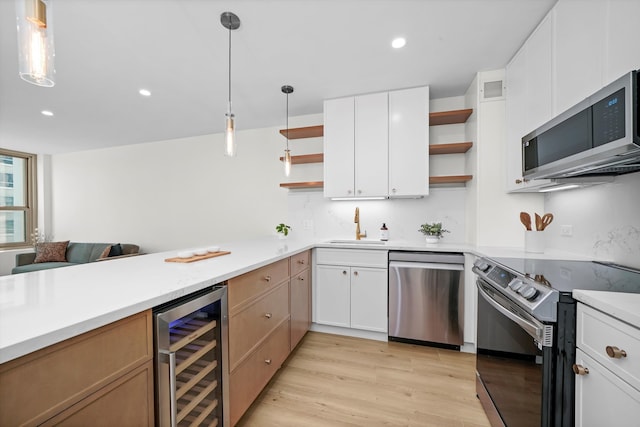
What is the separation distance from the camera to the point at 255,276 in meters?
1.59

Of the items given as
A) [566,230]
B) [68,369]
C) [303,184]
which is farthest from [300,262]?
[566,230]

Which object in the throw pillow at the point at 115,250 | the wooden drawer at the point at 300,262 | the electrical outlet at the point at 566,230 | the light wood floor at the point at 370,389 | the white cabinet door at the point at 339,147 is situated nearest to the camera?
the light wood floor at the point at 370,389

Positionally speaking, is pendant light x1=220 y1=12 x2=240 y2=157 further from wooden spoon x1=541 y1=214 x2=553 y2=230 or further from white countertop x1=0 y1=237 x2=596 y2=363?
wooden spoon x1=541 y1=214 x2=553 y2=230

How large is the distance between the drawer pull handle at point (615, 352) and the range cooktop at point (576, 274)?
22 cm

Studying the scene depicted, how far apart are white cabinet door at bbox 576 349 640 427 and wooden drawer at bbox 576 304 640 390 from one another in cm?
3

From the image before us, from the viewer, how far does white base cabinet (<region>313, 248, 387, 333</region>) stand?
8.25 feet

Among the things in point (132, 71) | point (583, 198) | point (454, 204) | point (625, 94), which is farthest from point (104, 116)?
point (583, 198)

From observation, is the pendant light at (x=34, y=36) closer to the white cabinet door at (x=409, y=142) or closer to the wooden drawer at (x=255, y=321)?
the wooden drawer at (x=255, y=321)

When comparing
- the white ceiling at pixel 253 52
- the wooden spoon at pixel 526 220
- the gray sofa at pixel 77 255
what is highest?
the white ceiling at pixel 253 52

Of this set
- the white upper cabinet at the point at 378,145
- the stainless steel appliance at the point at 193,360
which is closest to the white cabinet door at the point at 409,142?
the white upper cabinet at the point at 378,145

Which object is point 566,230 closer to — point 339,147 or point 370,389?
point 370,389

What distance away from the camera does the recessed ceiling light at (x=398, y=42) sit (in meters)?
1.94

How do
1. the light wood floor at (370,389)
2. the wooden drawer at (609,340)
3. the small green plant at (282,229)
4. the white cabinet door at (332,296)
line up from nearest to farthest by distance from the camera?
the wooden drawer at (609,340) < the light wood floor at (370,389) < the white cabinet door at (332,296) < the small green plant at (282,229)

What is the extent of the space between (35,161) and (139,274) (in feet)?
20.4
